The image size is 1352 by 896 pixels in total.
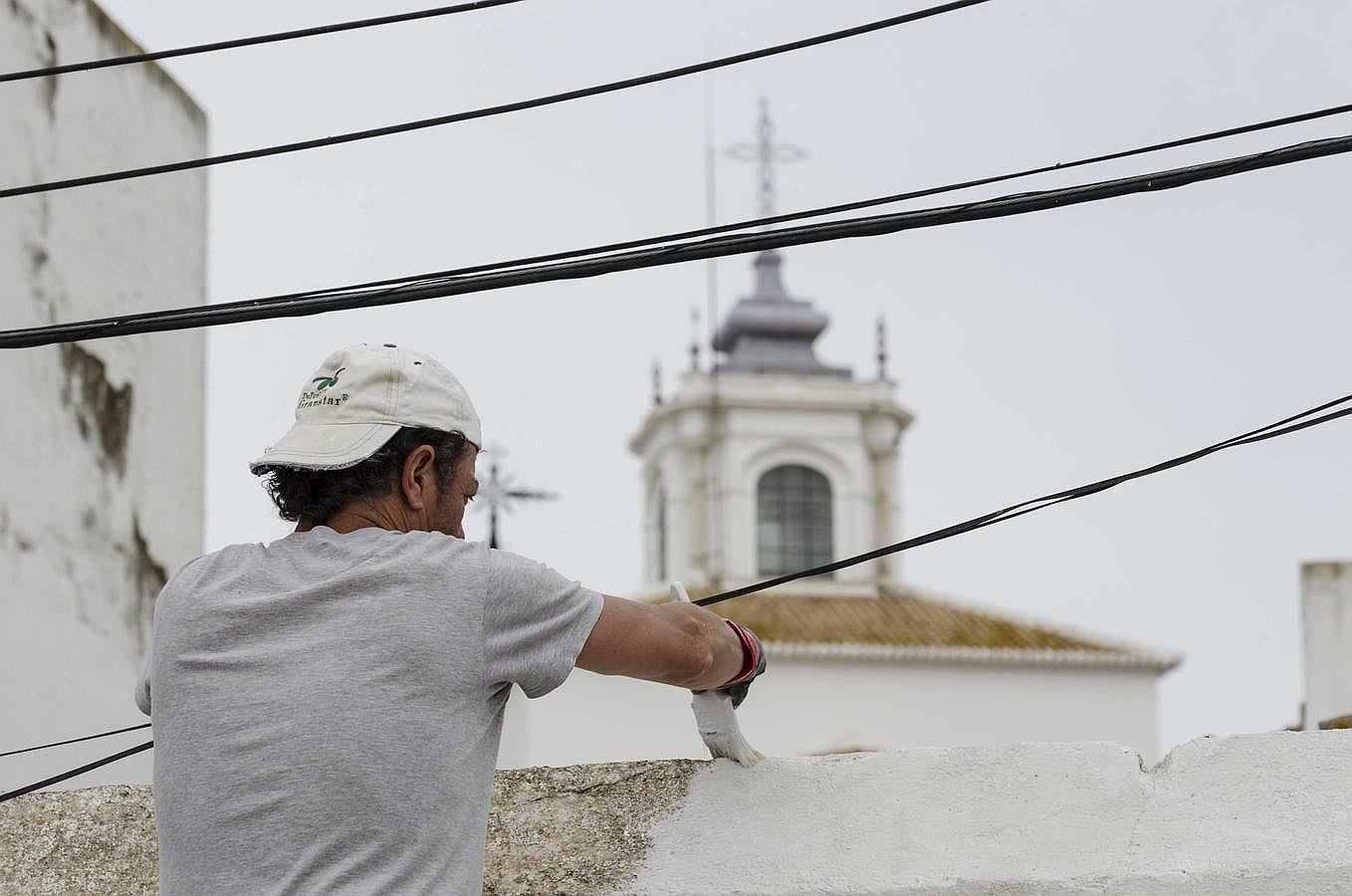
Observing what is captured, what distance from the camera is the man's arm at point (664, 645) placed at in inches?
86.7

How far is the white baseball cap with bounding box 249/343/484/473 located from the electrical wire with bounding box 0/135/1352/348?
0.70 meters

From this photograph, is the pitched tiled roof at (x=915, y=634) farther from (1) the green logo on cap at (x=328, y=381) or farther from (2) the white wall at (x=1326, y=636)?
(1) the green logo on cap at (x=328, y=381)

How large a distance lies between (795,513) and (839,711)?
6.35 meters

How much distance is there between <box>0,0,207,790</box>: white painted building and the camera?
6.26m

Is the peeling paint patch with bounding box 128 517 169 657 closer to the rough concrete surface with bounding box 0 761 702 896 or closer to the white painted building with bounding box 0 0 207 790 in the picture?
the white painted building with bounding box 0 0 207 790

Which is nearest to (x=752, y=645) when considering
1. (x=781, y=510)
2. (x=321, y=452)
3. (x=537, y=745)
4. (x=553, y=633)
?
(x=553, y=633)

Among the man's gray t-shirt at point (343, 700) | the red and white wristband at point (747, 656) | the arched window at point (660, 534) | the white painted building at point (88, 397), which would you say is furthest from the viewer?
the arched window at point (660, 534)

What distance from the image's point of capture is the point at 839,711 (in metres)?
30.0

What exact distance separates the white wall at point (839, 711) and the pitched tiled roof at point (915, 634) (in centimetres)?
22

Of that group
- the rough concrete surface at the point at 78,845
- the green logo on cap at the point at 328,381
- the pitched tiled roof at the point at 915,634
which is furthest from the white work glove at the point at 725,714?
the pitched tiled roof at the point at 915,634

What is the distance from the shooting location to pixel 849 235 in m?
2.96

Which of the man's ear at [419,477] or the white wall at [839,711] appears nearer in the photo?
the man's ear at [419,477]

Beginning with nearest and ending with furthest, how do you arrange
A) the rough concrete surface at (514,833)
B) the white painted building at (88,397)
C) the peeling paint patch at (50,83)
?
the rough concrete surface at (514,833)
the white painted building at (88,397)
the peeling paint patch at (50,83)

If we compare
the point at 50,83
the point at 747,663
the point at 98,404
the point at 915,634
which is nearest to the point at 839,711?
the point at 915,634
